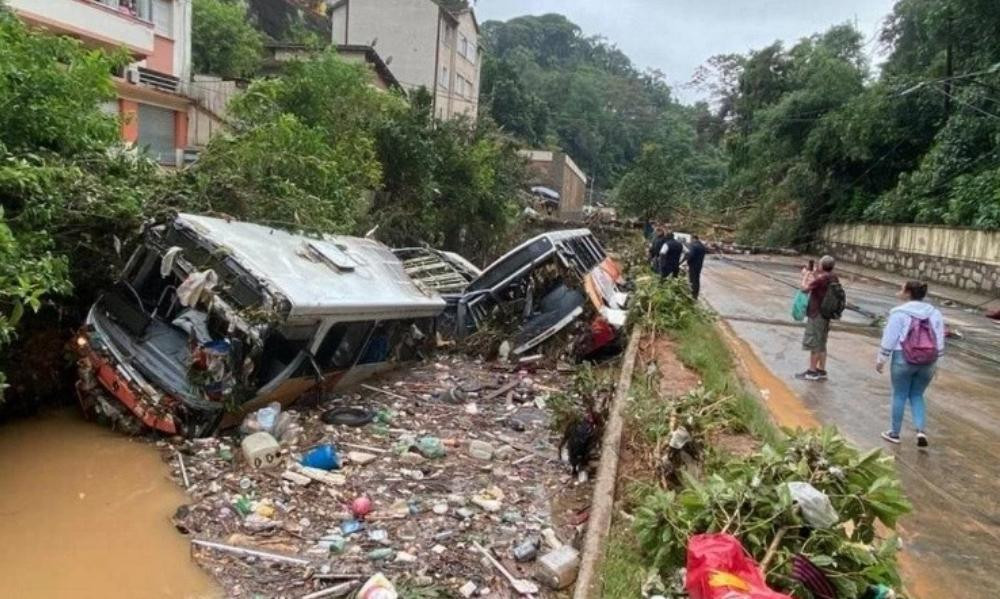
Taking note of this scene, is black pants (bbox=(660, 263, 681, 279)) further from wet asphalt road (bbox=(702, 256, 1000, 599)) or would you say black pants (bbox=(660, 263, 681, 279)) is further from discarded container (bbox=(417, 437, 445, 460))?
discarded container (bbox=(417, 437, 445, 460))

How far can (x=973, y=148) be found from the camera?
973 inches

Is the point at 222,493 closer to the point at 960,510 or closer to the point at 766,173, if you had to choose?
the point at 960,510

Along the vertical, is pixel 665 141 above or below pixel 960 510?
above

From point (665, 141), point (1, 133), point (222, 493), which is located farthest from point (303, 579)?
point (665, 141)

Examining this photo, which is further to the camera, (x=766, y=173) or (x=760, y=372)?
(x=766, y=173)

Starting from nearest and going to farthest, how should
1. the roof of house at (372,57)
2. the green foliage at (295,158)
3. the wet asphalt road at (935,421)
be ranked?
the wet asphalt road at (935,421), the green foliage at (295,158), the roof of house at (372,57)

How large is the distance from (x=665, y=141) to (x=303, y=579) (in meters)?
69.5

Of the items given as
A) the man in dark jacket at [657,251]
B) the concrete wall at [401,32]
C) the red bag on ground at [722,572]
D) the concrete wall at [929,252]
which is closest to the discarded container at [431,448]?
the red bag on ground at [722,572]

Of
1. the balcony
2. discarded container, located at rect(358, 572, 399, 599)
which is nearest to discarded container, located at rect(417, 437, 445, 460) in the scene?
discarded container, located at rect(358, 572, 399, 599)

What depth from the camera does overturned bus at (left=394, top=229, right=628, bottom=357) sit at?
1140cm

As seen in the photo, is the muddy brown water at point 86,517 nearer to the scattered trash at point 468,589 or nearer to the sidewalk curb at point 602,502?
the scattered trash at point 468,589

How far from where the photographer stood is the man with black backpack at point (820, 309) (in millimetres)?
8727

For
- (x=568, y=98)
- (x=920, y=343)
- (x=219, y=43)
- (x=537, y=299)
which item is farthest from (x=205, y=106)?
(x=568, y=98)

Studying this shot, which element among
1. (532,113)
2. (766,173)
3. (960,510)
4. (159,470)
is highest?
(532,113)
